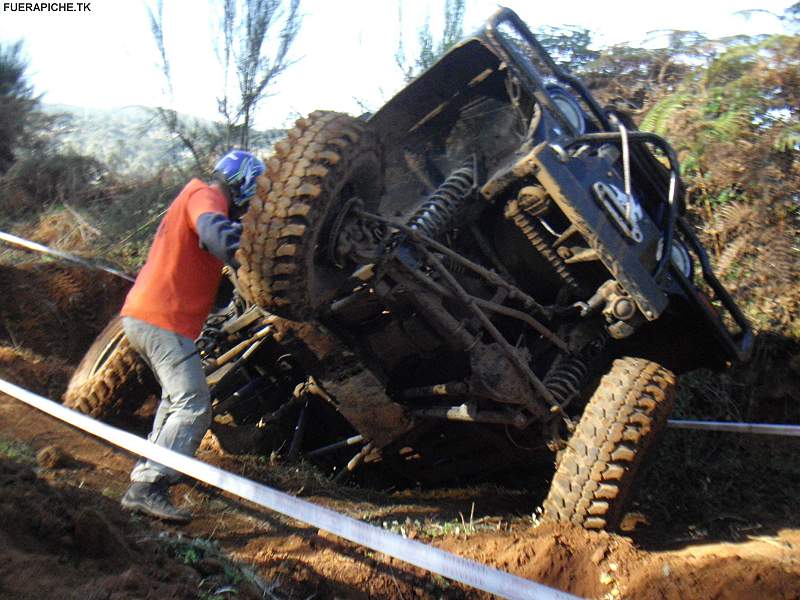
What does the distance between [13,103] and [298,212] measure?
9.68 meters

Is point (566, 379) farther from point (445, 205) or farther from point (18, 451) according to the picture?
point (18, 451)

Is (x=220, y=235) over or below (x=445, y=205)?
over

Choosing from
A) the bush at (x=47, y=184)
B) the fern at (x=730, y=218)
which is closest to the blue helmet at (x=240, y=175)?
the fern at (x=730, y=218)

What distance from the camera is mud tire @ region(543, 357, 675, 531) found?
4.09m

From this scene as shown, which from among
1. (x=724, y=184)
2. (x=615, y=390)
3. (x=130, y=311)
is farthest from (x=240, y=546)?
(x=724, y=184)

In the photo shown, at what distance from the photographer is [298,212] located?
351 centimetres

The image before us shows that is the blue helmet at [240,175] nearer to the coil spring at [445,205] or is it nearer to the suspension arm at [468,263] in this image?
the suspension arm at [468,263]

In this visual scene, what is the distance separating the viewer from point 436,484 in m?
5.63

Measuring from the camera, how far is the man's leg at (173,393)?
3.86m

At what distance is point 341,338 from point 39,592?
2.41 m

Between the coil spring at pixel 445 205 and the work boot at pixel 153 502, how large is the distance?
5.99ft

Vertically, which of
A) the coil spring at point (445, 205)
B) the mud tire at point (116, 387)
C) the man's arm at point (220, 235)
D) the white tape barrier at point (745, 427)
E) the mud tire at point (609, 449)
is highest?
the man's arm at point (220, 235)

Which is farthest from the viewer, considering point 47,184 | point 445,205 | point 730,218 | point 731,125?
point 47,184

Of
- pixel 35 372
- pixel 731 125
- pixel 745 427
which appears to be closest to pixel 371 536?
pixel 35 372
